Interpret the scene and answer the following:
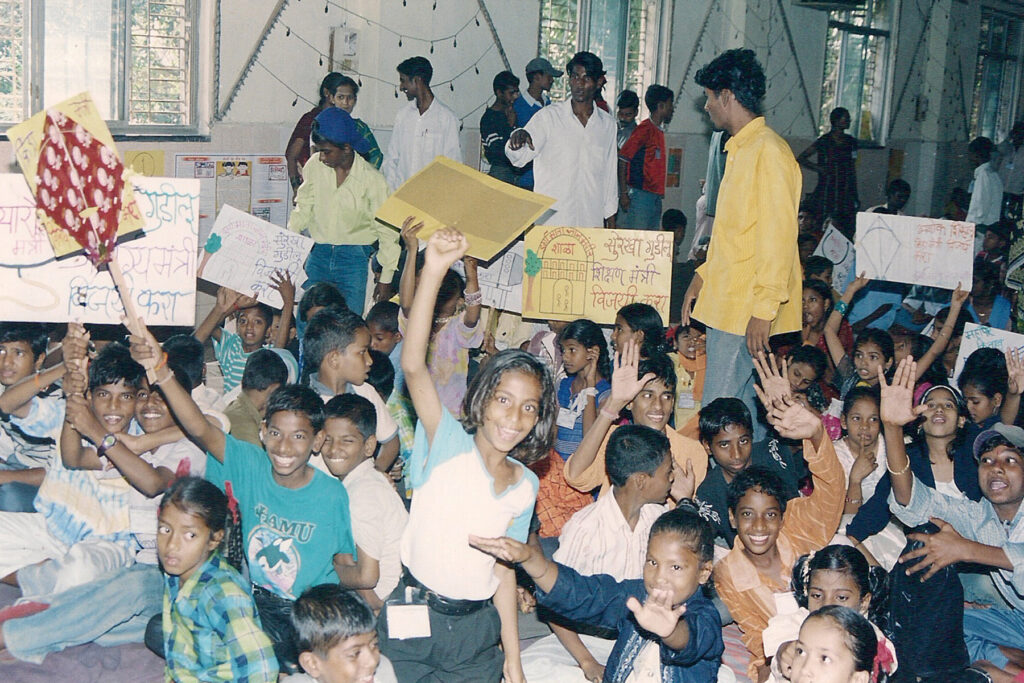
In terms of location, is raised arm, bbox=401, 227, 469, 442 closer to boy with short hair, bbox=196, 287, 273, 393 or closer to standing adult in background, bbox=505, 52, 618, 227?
boy with short hair, bbox=196, 287, 273, 393

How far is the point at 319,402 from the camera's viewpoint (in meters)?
3.80

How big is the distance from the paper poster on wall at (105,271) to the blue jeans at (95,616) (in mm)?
986

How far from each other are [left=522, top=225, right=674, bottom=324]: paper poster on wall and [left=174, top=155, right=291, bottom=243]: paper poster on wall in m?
2.78

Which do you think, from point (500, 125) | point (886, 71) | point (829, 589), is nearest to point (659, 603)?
point (829, 589)

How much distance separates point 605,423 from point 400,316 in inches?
80.8

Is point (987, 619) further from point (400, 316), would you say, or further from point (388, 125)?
point (388, 125)

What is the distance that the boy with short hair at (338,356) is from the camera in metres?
4.35

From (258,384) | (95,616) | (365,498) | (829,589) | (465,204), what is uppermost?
(465,204)

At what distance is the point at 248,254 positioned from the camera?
19.5 ft

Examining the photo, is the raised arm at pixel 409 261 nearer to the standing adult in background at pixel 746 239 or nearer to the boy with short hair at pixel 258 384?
the boy with short hair at pixel 258 384

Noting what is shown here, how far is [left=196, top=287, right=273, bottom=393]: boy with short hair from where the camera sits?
5531 mm

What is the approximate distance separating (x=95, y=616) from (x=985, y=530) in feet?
10.0

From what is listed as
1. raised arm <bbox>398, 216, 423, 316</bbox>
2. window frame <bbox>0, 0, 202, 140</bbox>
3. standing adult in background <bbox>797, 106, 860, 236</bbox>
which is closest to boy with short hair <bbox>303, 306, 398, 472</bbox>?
raised arm <bbox>398, 216, 423, 316</bbox>

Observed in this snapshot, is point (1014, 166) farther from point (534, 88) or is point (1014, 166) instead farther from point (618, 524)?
point (618, 524)
